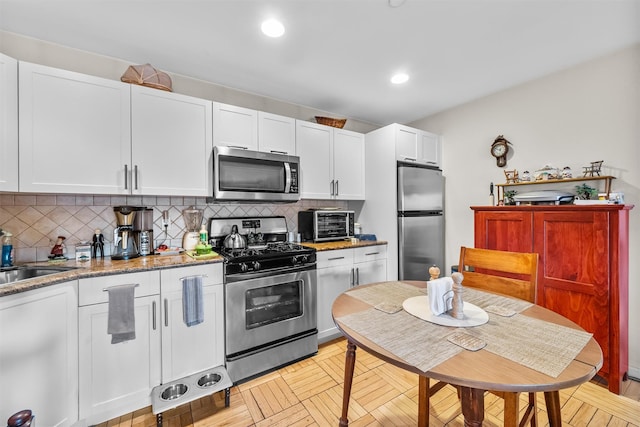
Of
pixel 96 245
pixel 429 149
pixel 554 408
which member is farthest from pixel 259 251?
pixel 429 149

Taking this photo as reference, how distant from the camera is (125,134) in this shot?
2.00 m

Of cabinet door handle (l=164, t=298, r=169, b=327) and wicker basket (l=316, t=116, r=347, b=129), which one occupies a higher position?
wicker basket (l=316, t=116, r=347, b=129)

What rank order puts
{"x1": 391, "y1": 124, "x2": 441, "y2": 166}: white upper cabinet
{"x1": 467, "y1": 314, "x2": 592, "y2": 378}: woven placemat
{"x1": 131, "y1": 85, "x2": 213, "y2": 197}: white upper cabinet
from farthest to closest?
{"x1": 391, "y1": 124, "x2": 441, "y2": 166}: white upper cabinet < {"x1": 131, "y1": 85, "x2": 213, "y2": 197}: white upper cabinet < {"x1": 467, "y1": 314, "x2": 592, "y2": 378}: woven placemat

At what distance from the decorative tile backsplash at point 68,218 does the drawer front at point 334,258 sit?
1.23 m

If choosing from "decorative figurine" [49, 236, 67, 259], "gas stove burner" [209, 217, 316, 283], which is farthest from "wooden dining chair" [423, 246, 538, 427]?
"decorative figurine" [49, 236, 67, 259]

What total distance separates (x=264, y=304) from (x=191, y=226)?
101 cm

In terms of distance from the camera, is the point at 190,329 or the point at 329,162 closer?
the point at 190,329

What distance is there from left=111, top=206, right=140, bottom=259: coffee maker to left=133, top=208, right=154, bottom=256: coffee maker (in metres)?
0.07

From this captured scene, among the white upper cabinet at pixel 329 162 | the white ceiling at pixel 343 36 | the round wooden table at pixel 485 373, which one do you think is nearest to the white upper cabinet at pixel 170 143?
the white ceiling at pixel 343 36

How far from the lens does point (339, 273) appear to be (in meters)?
2.74

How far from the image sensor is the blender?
2436mm

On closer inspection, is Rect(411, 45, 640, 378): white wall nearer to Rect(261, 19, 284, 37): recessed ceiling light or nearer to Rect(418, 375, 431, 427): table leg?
Rect(418, 375, 431, 427): table leg

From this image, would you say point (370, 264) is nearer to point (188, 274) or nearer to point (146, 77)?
point (188, 274)

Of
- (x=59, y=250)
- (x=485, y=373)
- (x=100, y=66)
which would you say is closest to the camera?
(x=485, y=373)
